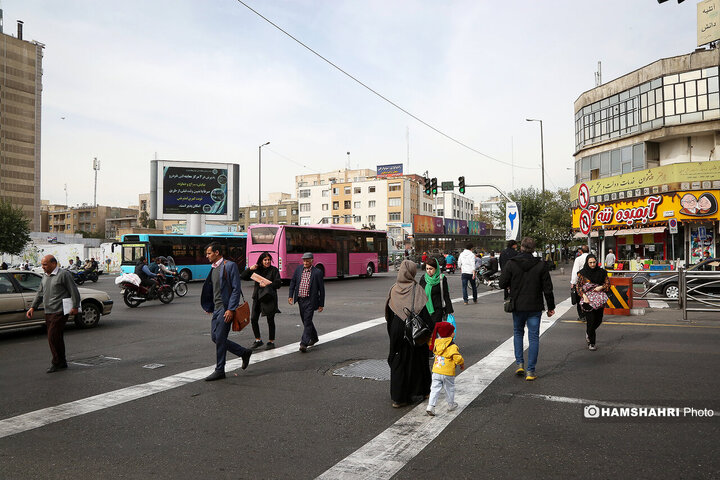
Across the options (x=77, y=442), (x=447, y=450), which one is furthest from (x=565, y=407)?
(x=77, y=442)

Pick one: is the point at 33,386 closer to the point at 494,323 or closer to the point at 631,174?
the point at 494,323

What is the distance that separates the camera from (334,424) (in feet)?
15.9

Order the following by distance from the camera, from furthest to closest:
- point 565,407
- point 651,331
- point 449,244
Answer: point 449,244
point 651,331
point 565,407

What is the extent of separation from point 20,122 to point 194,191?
6863cm

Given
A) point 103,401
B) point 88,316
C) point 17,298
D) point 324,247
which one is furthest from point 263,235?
point 103,401

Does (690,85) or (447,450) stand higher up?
(690,85)

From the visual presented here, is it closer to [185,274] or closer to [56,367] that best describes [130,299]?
[56,367]

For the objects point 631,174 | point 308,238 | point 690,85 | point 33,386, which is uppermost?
point 690,85

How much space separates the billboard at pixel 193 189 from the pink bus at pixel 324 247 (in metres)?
19.4

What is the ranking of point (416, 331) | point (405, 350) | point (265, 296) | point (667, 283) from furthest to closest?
point (667, 283), point (265, 296), point (405, 350), point (416, 331)

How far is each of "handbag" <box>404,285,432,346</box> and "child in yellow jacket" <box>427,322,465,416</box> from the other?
136 millimetres

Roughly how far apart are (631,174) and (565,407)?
92.5ft

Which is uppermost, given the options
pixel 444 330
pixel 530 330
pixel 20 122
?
pixel 20 122

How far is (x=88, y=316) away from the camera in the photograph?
38.2ft
